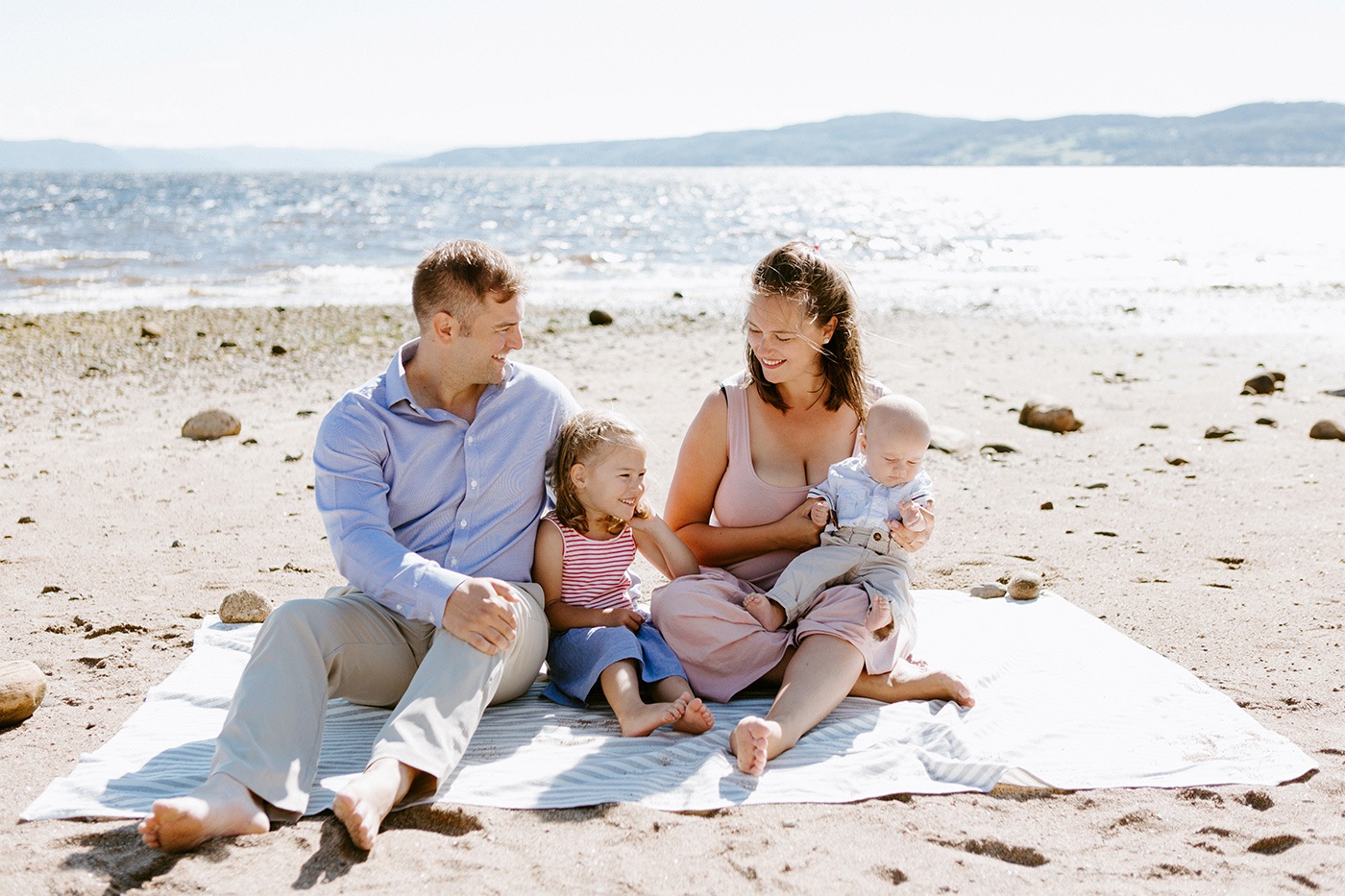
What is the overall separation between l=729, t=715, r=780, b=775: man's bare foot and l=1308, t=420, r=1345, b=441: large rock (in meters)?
6.35

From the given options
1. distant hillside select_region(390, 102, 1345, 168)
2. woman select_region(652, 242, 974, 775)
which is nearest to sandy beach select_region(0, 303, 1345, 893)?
woman select_region(652, 242, 974, 775)

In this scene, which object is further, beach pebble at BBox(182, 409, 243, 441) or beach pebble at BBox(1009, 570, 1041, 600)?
beach pebble at BBox(182, 409, 243, 441)

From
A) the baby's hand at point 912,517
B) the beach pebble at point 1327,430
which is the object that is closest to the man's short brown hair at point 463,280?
the baby's hand at point 912,517

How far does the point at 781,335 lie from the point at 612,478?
0.80 m

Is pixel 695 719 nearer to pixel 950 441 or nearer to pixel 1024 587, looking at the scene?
pixel 1024 587

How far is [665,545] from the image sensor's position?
4.14 m

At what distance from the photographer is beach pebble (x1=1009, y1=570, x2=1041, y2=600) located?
5074mm

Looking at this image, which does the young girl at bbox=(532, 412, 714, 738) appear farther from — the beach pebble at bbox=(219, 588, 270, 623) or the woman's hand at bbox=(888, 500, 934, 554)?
the beach pebble at bbox=(219, 588, 270, 623)

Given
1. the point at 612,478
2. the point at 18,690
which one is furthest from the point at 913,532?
the point at 18,690

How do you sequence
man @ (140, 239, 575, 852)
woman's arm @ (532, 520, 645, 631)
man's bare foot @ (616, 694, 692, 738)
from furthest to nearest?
woman's arm @ (532, 520, 645, 631), man's bare foot @ (616, 694, 692, 738), man @ (140, 239, 575, 852)

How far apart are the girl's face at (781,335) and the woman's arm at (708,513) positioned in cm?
28

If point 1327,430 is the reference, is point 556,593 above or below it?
above

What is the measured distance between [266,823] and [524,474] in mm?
1431

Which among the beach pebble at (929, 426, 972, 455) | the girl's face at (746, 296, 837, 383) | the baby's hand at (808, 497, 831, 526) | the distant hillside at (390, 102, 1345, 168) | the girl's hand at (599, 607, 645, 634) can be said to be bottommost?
the beach pebble at (929, 426, 972, 455)
